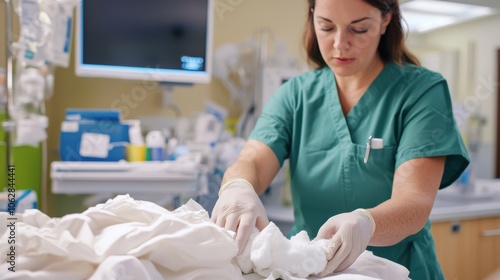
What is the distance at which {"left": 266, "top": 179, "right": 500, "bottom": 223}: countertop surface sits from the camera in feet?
7.97

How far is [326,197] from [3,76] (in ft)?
4.33

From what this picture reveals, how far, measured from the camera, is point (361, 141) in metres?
1.29

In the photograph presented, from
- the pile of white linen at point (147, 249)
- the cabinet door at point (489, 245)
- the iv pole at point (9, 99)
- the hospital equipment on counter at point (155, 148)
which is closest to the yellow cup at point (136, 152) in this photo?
the hospital equipment on counter at point (155, 148)

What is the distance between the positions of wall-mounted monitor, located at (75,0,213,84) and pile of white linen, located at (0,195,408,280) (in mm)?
1852

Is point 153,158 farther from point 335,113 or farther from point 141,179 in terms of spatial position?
point 335,113

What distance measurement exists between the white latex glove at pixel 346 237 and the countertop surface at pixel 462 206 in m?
1.44

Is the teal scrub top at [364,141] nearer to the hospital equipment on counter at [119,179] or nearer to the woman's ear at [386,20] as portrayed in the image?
the woman's ear at [386,20]

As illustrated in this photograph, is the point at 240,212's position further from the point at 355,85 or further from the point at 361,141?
the point at 355,85

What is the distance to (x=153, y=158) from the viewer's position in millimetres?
2381

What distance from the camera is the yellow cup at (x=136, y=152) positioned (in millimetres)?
2346

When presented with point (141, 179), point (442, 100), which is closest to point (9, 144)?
point (141, 179)

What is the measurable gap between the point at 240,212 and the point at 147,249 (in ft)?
1.04

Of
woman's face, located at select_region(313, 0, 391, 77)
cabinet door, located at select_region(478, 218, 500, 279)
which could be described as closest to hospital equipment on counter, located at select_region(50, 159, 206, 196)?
woman's face, located at select_region(313, 0, 391, 77)

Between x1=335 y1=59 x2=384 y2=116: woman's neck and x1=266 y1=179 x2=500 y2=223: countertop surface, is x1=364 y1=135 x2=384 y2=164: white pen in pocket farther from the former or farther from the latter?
x1=266 y1=179 x2=500 y2=223: countertop surface
